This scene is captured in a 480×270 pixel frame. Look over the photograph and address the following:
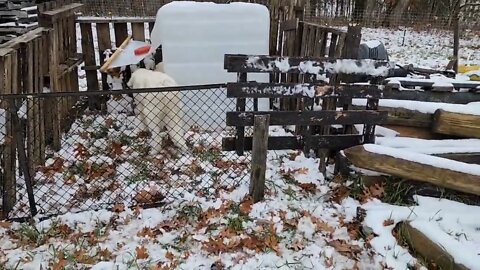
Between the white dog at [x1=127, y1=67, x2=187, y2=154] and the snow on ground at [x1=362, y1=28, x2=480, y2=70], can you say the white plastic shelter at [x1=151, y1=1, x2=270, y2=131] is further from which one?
the snow on ground at [x1=362, y1=28, x2=480, y2=70]

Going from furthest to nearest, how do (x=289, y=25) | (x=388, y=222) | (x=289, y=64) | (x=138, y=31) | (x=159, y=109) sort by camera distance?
(x=138, y=31) → (x=289, y=25) → (x=159, y=109) → (x=289, y=64) → (x=388, y=222)

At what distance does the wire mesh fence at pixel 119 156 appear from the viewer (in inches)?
146

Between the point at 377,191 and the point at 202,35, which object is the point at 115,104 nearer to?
the point at 202,35

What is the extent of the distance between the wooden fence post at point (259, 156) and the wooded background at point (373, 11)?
11900 millimetres

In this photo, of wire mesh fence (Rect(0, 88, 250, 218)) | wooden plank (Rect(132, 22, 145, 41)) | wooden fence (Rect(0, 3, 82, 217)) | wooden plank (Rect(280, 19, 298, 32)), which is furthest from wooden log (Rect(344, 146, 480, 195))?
wooden plank (Rect(132, 22, 145, 41))

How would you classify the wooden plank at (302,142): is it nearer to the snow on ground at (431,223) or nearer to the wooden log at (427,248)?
the snow on ground at (431,223)

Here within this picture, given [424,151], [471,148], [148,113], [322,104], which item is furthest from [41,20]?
[471,148]

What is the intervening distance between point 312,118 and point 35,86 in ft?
9.17

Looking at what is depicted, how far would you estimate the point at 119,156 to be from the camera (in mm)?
4809

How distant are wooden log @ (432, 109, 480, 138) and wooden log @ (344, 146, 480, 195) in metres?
0.47

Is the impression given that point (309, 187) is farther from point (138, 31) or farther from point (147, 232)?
point (138, 31)

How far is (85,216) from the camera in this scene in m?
3.65

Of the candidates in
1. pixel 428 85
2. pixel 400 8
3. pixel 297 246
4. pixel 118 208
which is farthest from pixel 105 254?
pixel 400 8

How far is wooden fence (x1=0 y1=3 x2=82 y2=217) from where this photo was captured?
3543 millimetres
